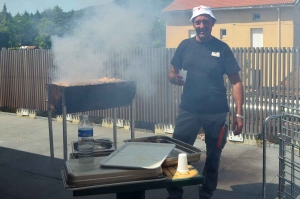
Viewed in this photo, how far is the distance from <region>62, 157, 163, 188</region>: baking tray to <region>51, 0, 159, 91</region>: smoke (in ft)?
11.7

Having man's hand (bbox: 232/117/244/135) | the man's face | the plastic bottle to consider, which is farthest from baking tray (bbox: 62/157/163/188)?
the man's face

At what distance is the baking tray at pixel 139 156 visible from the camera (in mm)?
2455

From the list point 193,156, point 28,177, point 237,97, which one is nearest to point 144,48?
point 28,177

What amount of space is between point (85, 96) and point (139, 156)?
9.10ft

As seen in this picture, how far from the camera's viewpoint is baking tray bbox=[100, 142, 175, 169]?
246 centimetres

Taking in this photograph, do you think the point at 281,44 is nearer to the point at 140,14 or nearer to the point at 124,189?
the point at 140,14

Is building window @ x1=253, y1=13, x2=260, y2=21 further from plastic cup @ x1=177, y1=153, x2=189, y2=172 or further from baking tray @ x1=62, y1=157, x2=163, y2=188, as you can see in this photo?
baking tray @ x1=62, y1=157, x2=163, y2=188

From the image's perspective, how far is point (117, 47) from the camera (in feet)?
29.5

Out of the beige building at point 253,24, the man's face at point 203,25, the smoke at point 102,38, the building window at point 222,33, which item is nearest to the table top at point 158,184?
the man's face at point 203,25

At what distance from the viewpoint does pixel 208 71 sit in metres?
4.12

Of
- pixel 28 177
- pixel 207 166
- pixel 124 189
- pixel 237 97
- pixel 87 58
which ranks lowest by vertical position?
pixel 28 177

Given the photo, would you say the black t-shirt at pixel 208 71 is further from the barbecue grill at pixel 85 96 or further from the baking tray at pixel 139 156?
the barbecue grill at pixel 85 96

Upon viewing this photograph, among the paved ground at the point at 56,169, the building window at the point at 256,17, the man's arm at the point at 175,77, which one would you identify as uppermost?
the building window at the point at 256,17

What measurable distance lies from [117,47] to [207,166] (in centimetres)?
529
